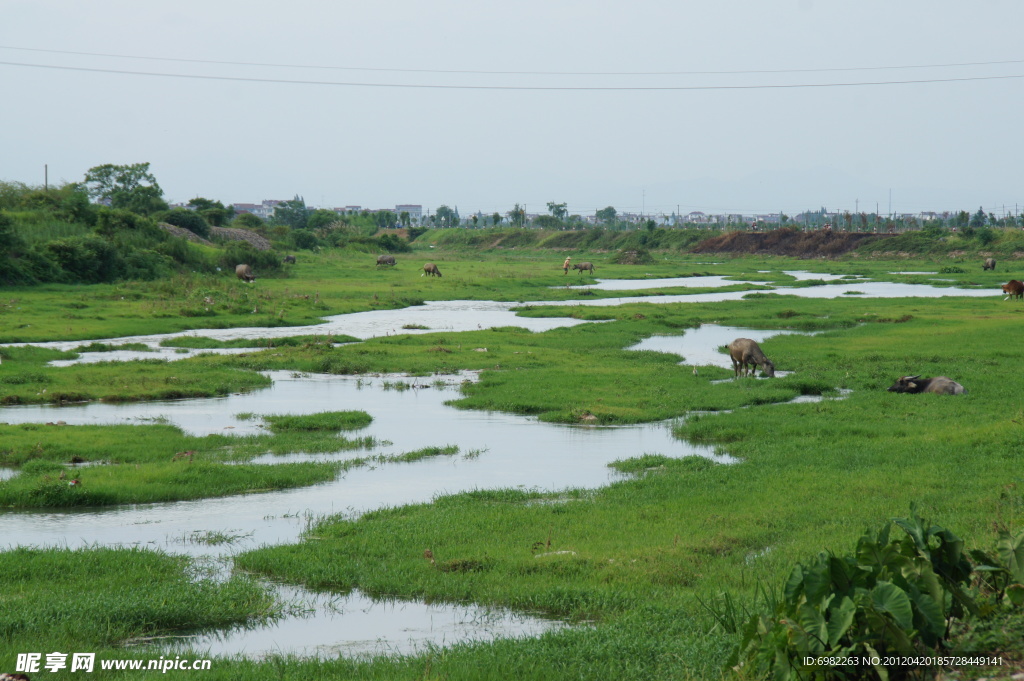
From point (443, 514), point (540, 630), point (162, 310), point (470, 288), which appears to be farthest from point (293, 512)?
point (470, 288)

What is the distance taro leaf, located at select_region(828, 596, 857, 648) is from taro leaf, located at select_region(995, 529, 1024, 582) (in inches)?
50.6

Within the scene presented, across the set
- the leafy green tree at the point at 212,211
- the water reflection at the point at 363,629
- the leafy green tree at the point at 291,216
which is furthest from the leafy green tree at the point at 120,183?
the water reflection at the point at 363,629

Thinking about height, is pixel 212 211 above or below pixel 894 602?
above

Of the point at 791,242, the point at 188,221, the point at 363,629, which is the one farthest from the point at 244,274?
the point at 791,242

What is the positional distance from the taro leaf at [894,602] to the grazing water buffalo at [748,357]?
1458cm

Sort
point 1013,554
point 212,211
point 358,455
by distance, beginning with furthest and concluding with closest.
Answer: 1. point 212,211
2. point 358,455
3. point 1013,554

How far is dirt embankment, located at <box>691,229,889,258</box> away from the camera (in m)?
80.7

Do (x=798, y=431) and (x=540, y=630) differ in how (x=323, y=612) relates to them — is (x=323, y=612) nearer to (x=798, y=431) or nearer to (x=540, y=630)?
(x=540, y=630)

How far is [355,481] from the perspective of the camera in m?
11.5

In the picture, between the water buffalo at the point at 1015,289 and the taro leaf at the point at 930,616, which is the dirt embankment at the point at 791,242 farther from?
the taro leaf at the point at 930,616

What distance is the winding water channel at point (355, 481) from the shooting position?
265 inches

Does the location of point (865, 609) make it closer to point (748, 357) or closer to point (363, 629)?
point (363, 629)

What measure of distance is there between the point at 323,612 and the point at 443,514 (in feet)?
8.54

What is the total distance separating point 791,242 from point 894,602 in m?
85.2
